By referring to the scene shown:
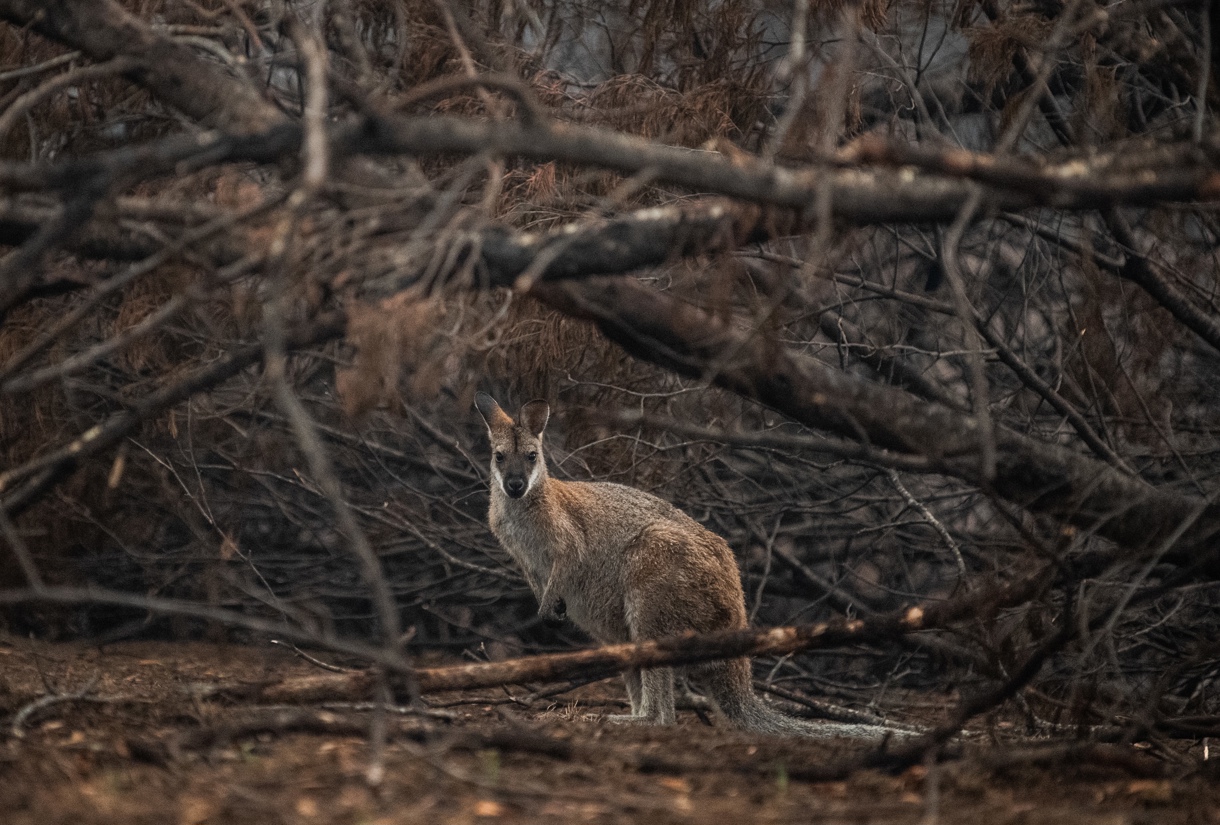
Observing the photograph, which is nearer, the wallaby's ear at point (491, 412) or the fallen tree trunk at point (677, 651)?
the fallen tree trunk at point (677, 651)

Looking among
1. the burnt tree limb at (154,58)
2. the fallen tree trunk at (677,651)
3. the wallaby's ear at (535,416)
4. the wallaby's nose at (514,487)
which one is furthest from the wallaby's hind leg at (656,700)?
the burnt tree limb at (154,58)

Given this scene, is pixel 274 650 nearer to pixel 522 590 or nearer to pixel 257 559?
pixel 257 559

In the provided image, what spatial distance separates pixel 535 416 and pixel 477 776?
2926mm

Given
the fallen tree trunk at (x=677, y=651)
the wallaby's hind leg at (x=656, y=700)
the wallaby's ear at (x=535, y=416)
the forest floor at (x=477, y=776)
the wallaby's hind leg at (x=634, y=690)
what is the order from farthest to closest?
1. the wallaby's ear at (x=535, y=416)
2. the wallaby's hind leg at (x=634, y=690)
3. the wallaby's hind leg at (x=656, y=700)
4. the fallen tree trunk at (x=677, y=651)
5. the forest floor at (x=477, y=776)

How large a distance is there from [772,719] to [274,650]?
11.2ft

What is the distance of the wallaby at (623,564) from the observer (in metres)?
5.47

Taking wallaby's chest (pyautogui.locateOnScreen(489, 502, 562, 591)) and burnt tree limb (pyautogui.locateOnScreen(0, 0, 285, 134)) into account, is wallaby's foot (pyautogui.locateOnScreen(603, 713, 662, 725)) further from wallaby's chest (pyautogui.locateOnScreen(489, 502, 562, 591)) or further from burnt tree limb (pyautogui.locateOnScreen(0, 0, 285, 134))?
burnt tree limb (pyautogui.locateOnScreen(0, 0, 285, 134))

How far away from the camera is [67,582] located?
23.4ft

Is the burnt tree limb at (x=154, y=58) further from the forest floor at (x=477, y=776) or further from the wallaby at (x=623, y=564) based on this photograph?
the wallaby at (x=623, y=564)

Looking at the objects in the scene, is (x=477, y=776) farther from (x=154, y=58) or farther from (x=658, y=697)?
(x=154, y=58)

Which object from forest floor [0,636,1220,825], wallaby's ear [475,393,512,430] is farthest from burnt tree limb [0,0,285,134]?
wallaby's ear [475,393,512,430]

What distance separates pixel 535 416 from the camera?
20.2 ft

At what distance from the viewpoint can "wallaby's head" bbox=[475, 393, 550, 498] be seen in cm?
614

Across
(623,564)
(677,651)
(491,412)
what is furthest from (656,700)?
(491,412)
